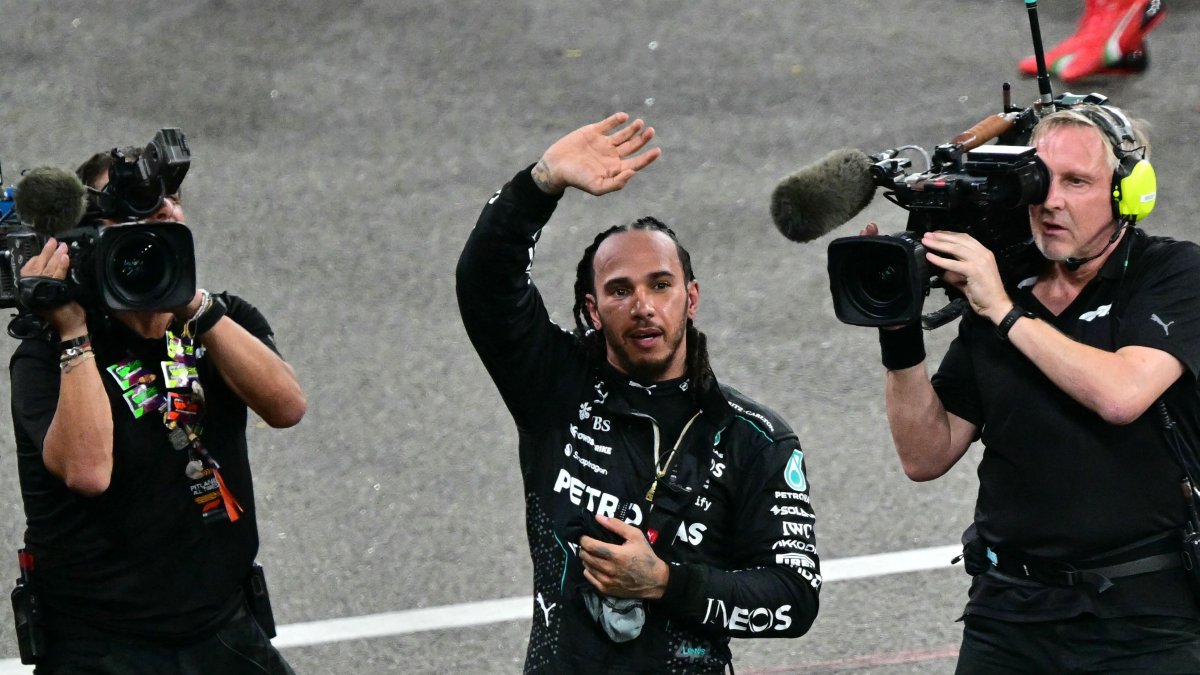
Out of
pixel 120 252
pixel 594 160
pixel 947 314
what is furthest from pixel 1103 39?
pixel 120 252

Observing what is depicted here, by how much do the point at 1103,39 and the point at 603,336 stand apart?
23.6 feet

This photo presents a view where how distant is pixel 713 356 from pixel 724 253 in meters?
1.07

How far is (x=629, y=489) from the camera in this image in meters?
4.52

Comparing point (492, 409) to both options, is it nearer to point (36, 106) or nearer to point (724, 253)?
point (724, 253)

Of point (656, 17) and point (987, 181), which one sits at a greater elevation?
point (656, 17)

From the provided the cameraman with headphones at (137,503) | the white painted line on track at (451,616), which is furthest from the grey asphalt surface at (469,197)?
the cameraman with headphones at (137,503)

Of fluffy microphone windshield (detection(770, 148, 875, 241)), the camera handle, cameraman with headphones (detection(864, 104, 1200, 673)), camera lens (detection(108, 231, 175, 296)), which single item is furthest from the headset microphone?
camera lens (detection(108, 231, 175, 296))

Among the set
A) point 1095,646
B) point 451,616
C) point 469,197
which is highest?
point 469,197

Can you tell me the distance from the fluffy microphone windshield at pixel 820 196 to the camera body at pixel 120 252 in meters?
1.62

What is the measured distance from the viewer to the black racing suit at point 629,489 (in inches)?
175

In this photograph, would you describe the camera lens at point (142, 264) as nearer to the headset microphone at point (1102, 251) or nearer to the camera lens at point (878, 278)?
the camera lens at point (878, 278)

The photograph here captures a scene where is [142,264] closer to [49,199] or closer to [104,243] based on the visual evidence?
[104,243]

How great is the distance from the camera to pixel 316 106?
11.3 metres

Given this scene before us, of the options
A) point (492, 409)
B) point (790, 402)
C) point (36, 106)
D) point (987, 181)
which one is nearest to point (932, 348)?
point (790, 402)
